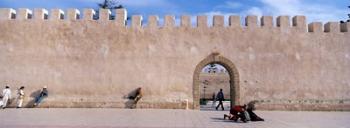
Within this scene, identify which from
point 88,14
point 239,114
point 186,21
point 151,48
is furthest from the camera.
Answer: point 88,14

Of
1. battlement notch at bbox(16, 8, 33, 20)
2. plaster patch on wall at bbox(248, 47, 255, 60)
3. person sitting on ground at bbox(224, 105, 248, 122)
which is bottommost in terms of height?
person sitting on ground at bbox(224, 105, 248, 122)

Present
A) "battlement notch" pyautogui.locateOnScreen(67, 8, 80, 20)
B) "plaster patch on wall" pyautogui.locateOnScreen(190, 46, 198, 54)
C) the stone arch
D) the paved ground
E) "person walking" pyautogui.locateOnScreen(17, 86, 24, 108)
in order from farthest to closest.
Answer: "battlement notch" pyautogui.locateOnScreen(67, 8, 80, 20) → "plaster patch on wall" pyautogui.locateOnScreen(190, 46, 198, 54) → the stone arch → "person walking" pyautogui.locateOnScreen(17, 86, 24, 108) → the paved ground

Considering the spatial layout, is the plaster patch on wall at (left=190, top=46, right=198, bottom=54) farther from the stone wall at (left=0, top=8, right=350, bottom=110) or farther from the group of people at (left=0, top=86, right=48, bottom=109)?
the group of people at (left=0, top=86, right=48, bottom=109)

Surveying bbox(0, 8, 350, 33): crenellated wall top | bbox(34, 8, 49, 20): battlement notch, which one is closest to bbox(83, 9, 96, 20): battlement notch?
bbox(0, 8, 350, 33): crenellated wall top

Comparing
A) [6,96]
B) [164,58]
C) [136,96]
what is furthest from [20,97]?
[164,58]

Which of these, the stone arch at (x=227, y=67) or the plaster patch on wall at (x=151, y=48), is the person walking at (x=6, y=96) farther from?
the stone arch at (x=227, y=67)

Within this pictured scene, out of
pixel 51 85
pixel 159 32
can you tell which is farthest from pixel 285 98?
pixel 51 85

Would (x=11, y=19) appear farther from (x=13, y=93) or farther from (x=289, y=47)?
(x=289, y=47)

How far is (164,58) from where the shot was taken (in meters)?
13.2

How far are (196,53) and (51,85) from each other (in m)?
5.89

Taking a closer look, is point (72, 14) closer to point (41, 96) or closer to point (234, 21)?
point (41, 96)

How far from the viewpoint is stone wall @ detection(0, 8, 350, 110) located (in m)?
13.0

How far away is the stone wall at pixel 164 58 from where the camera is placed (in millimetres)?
13047

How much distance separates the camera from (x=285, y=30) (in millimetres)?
13594
